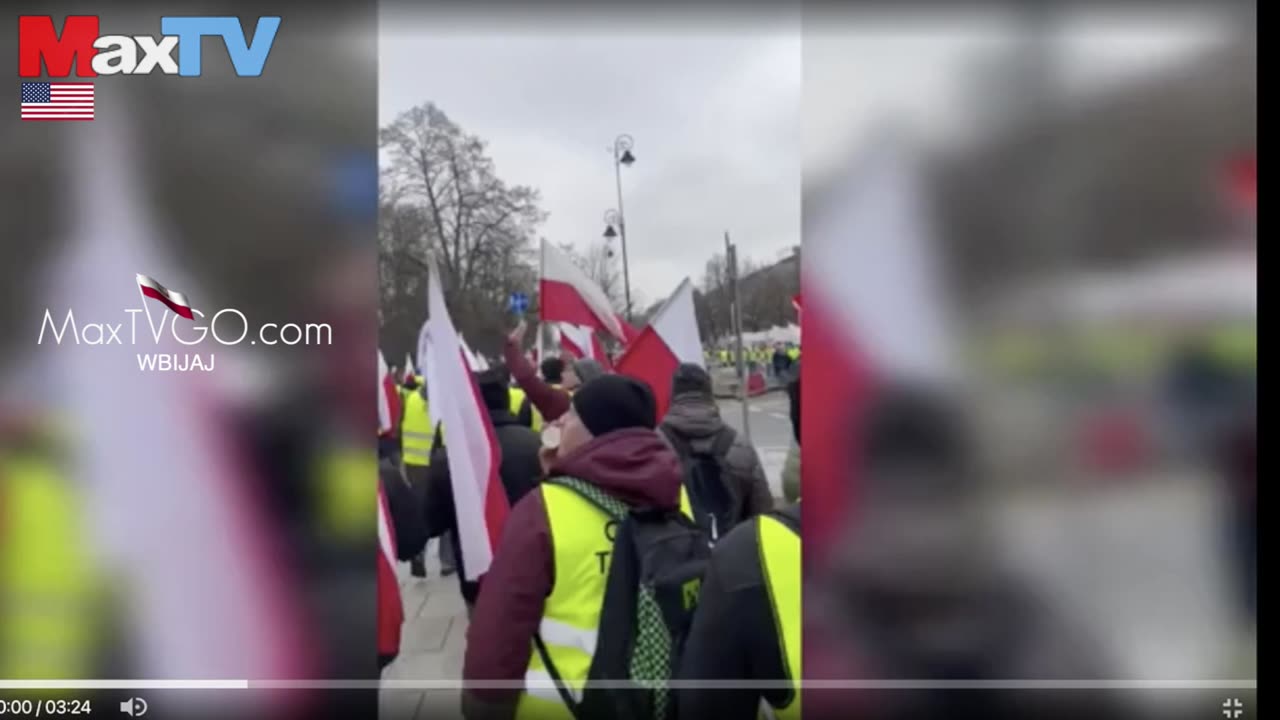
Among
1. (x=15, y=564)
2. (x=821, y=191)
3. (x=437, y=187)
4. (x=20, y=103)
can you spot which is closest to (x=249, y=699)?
(x=15, y=564)

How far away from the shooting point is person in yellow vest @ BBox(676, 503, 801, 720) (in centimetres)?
156

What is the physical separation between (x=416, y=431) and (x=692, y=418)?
2.41 m

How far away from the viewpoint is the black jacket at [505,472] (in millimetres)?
3174

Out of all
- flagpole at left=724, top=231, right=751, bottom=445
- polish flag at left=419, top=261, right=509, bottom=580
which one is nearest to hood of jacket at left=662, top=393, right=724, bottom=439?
flagpole at left=724, top=231, right=751, bottom=445

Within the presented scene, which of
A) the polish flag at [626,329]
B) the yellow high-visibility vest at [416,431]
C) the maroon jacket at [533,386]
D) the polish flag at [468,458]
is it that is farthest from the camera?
the yellow high-visibility vest at [416,431]

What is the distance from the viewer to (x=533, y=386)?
3.48 meters

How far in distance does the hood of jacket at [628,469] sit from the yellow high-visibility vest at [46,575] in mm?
881

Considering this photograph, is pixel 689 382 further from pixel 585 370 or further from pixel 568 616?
pixel 568 616

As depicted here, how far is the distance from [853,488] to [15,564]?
1540 mm

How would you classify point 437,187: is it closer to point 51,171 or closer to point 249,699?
point 51,171

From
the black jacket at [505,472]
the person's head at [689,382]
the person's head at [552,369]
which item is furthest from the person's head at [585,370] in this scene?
the person's head at [689,382]

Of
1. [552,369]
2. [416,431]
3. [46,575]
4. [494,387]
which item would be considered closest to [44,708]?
[46,575]

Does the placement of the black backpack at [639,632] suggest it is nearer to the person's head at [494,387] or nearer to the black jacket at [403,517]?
the black jacket at [403,517]

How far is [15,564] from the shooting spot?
166 cm
